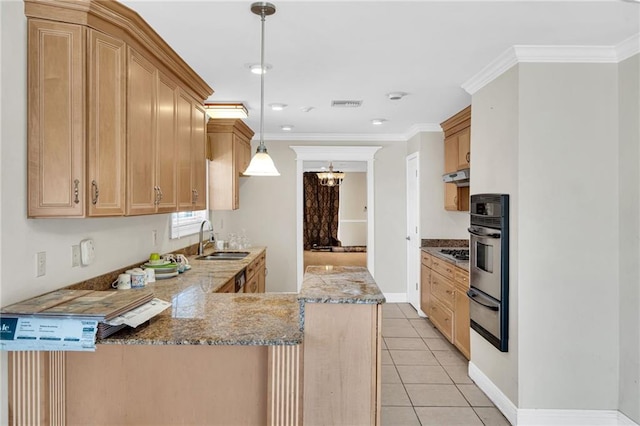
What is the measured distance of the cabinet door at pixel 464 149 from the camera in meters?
4.30

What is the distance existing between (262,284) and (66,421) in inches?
129

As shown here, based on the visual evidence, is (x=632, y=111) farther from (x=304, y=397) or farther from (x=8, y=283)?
(x=8, y=283)

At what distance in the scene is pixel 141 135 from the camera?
2262mm

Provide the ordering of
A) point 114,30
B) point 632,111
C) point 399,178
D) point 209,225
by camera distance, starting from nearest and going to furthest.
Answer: point 114,30 < point 632,111 < point 209,225 < point 399,178

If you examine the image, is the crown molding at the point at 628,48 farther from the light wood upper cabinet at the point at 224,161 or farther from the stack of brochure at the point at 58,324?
the light wood upper cabinet at the point at 224,161

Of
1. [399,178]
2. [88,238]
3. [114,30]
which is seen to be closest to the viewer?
[114,30]

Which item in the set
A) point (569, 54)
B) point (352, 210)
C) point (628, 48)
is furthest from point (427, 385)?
point (352, 210)

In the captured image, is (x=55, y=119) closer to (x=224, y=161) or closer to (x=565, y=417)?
(x=224, y=161)

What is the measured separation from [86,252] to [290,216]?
3.73 metres

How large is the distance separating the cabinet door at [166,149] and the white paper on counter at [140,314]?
86 cm

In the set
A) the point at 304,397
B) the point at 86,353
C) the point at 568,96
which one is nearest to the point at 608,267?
the point at 568,96

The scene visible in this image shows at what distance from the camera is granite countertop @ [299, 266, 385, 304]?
1619 millimetres

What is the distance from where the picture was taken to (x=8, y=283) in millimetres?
1671

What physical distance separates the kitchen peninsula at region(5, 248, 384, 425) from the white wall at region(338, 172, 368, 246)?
29.8 feet
